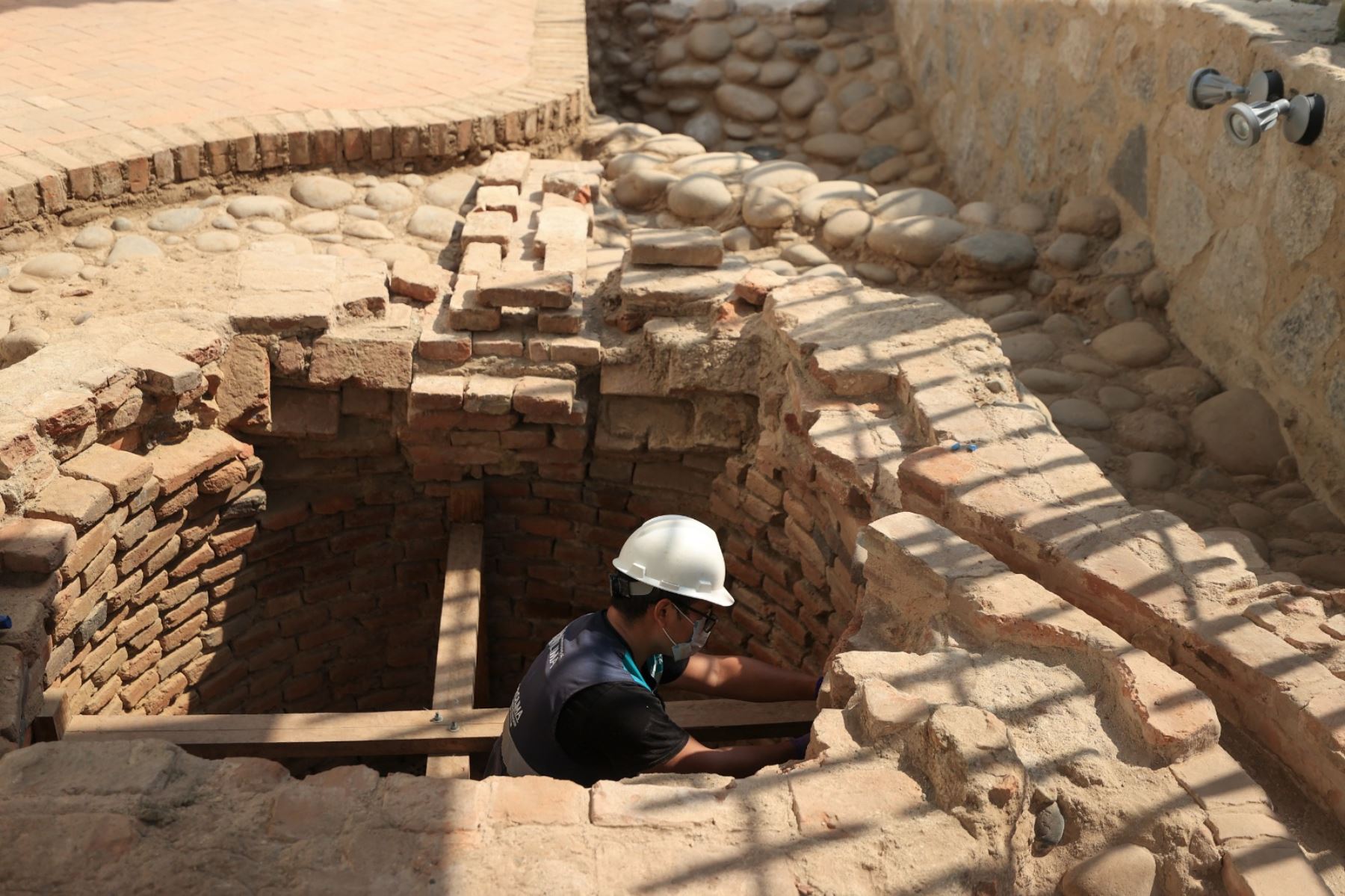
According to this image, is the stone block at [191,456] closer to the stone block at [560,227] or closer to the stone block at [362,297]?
the stone block at [362,297]

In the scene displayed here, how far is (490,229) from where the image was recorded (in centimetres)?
546

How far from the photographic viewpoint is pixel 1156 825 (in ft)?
8.19

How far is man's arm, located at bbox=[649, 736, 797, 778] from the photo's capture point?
Answer: 3191mm

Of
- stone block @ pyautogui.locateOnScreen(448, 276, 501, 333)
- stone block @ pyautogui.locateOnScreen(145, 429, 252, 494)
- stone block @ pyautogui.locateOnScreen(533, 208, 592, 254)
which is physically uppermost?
stone block @ pyautogui.locateOnScreen(533, 208, 592, 254)

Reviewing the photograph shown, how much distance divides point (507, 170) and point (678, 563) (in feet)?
11.0

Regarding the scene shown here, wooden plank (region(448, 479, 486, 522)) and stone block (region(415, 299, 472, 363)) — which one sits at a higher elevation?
stone block (region(415, 299, 472, 363))

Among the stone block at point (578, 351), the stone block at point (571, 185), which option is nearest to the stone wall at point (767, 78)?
the stone block at point (571, 185)

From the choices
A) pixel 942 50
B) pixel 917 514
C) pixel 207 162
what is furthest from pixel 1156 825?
pixel 942 50

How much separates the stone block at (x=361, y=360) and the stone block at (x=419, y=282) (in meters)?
0.33

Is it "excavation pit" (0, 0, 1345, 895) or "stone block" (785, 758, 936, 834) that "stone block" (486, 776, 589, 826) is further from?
"stone block" (785, 758, 936, 834)

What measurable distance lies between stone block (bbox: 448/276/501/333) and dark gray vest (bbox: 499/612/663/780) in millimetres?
1644

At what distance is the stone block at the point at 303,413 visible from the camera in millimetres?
4738

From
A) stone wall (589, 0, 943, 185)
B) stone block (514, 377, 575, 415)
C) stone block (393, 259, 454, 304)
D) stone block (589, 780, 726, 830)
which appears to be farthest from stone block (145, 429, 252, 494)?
stone wall (589, 0, 943, 185)

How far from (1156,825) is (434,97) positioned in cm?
555
